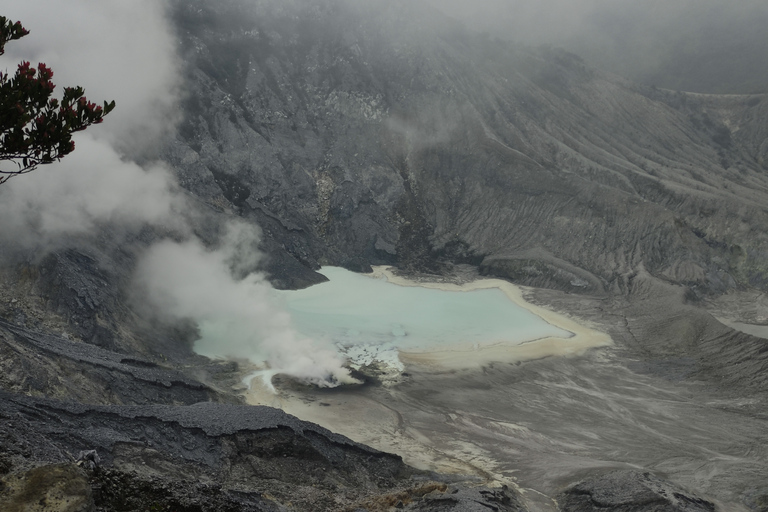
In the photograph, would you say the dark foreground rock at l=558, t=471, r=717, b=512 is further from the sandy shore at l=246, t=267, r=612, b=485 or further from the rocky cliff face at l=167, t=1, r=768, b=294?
the rocky cliff face at l=167, t=1, r=768, b=294

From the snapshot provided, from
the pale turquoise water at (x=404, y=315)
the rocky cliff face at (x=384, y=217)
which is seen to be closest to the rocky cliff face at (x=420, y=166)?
the rocky cliff face at (x=384, y=217)

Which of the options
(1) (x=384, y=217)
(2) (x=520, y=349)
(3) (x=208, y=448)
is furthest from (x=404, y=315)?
(3) (x=208, y=448)

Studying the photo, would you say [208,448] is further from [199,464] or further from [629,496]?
[629,496]

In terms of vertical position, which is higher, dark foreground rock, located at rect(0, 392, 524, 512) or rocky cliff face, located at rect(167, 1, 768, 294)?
rocky cliff face, located at rect(167, 1, 768, 294)

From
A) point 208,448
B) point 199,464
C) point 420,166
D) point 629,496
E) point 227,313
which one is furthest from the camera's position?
point 420,166

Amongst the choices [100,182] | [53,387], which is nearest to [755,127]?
[100,182]

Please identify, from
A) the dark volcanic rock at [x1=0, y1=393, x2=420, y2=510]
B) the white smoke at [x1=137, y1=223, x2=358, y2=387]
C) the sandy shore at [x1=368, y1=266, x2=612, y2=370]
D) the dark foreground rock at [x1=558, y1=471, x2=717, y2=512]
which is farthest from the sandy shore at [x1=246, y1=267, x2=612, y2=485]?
the dark volcanic rock at [x1=0, y1=393, x2=420, y2=510]

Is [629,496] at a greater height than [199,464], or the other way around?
[199,464]
